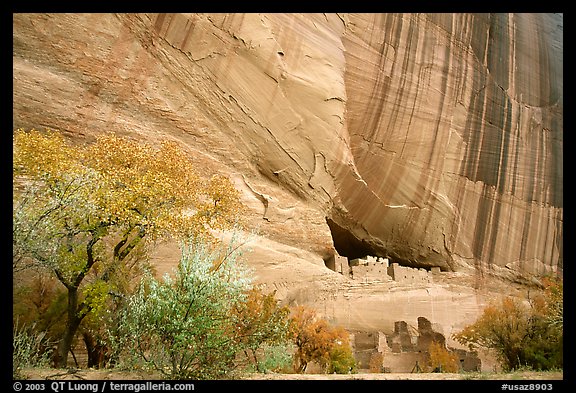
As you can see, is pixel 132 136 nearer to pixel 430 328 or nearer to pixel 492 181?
pixel 430 328

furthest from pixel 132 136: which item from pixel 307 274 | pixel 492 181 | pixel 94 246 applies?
pixel 492 181

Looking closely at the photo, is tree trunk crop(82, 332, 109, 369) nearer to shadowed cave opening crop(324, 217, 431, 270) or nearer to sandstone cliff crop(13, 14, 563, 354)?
sandstone cliff crop(13, 14, 563, 354)

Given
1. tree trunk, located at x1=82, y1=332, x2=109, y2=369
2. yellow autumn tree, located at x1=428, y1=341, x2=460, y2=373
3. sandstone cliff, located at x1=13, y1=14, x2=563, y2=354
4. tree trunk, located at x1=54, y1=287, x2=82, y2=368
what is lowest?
tree trunk, located at x1=82, y1=332, x2=109, y2=369

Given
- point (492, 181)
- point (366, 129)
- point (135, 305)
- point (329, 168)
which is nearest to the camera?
point (135, 305)

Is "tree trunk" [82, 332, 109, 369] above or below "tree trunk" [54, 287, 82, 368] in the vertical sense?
below

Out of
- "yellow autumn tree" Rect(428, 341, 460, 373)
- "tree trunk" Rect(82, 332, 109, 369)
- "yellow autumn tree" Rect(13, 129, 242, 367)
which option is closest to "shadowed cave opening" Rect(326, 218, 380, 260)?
"yellow autumn tree" Rect(428, 341, 460, 373)

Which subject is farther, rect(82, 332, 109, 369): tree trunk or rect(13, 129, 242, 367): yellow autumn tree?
rect(82, 332, 109, 369): tree trunk

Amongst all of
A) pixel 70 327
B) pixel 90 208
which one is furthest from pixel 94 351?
pixel 90 208
